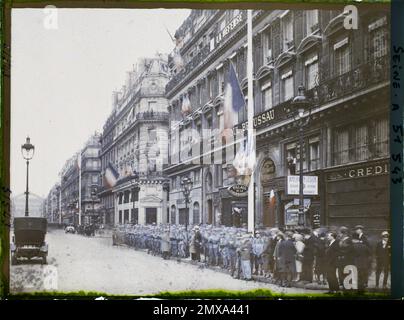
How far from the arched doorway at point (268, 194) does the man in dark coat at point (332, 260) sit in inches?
28.0

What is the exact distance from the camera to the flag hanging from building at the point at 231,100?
24.6 feet

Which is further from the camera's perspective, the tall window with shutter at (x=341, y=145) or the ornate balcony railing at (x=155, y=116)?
the ornate balcony railing at (x=155, y=116)

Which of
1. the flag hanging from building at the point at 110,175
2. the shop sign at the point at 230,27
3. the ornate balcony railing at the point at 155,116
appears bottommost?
the flag hanging from building at the point at 110,175

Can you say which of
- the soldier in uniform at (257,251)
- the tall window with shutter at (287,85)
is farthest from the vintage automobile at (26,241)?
the tall window with shutter at (287,85)

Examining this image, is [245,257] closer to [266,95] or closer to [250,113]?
[250,113]

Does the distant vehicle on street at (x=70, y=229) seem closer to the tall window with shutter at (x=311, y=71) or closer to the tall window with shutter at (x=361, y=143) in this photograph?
the tall window with shutter at (x=311, y=71)

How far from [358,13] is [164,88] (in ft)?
8.45

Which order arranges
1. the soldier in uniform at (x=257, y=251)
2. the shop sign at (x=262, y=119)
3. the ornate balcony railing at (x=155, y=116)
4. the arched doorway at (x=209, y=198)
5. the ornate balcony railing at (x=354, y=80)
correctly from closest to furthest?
the ornate balcony railing at (x=354, y=80) → the soldier in uniform at (x=257, y=251) → the shop sign at (x=262, y=119) → the arched doorway at (x=209, y=198) → the ornate balcony railing at (x=155, y=116)

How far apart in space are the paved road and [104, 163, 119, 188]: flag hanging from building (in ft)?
3.16

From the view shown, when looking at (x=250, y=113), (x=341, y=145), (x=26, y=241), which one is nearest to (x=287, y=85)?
(x=250, y=113)

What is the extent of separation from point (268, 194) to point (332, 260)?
1.09 metres

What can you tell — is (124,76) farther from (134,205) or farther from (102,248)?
(102,248)

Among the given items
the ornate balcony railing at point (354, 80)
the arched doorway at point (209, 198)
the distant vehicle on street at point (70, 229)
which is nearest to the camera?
the ornate balcony railing at point (354, 80)

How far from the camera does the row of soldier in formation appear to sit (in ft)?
23.5
